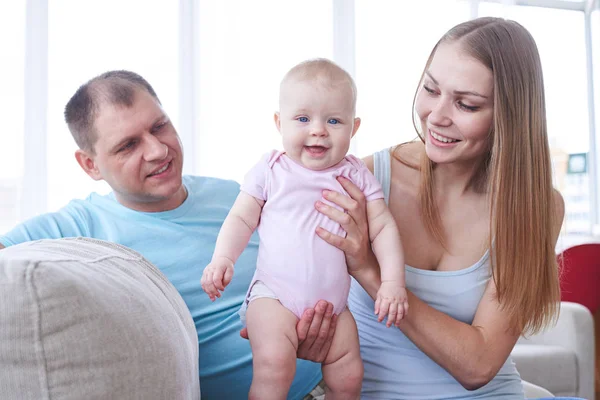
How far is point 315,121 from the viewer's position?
50.4 inches

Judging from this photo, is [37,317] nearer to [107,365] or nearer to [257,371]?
[107,365]

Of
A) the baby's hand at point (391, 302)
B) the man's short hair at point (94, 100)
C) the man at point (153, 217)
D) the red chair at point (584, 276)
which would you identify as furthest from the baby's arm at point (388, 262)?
the red chair at point (584, 276)

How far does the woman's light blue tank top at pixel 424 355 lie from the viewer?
59.1 inches

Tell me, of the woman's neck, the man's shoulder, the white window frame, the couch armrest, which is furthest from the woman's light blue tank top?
the white window frame

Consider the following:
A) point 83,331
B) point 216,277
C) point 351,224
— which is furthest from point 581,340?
point 83,331

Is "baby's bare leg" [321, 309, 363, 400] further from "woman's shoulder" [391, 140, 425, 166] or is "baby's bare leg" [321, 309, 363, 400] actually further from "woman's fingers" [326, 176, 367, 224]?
"woman's shoulder" [391, 140, 425, 166]

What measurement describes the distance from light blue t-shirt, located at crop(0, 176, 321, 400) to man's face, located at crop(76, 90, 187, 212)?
7 cm

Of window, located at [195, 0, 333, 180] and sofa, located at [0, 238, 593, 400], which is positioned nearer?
sofa, located at [0, 238, 593, 400]

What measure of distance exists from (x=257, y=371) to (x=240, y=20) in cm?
374

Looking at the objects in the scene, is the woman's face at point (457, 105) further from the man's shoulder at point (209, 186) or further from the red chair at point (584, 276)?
the red chair at point (584, 276)

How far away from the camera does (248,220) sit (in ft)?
4.34

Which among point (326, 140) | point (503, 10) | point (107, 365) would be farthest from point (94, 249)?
point (503, 10)

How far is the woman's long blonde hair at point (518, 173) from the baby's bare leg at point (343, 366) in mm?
414

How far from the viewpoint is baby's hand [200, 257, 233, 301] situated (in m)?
1.21
